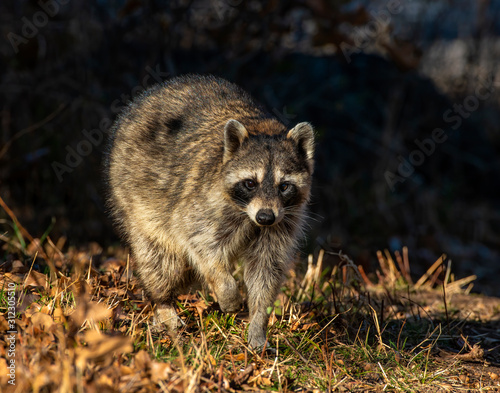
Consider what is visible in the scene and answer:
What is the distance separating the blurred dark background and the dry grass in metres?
2.56

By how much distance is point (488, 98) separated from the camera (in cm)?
1181

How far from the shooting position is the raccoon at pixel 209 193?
14.4 ft

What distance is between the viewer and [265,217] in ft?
13.5

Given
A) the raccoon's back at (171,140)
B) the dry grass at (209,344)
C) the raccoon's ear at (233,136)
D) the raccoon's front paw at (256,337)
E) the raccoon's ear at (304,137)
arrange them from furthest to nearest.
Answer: the raccoon's back at (171,140)
the raccoon's ear at (304,137)
the raccoon's ear at (233,136)
the raccoon's front paw at (256,337)
the dry grass at (209,344)

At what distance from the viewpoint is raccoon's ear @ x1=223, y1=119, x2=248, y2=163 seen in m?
4.44

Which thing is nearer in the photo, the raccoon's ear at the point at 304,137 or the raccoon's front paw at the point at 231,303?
the raccoon's front paw at the point at 231,303

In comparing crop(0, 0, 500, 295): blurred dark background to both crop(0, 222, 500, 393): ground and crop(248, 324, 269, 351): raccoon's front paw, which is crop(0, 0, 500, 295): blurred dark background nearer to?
crop(0, 222, 500, 393): ground

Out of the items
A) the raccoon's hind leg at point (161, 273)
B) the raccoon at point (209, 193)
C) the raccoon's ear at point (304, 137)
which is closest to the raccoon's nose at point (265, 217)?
the raccoon at point (209, 193)

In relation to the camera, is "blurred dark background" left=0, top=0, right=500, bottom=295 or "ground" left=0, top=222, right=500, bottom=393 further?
"blurred dark background" left=0, top=0, right=500, bottom=295

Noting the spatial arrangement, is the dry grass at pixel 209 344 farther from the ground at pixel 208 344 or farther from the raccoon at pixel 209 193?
the raccoon at pixel 209 193

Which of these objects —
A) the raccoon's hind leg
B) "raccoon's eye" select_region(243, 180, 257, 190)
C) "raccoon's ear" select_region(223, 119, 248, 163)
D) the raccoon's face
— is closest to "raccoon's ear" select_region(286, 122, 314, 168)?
the raccoon's face

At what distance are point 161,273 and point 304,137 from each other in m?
1.62

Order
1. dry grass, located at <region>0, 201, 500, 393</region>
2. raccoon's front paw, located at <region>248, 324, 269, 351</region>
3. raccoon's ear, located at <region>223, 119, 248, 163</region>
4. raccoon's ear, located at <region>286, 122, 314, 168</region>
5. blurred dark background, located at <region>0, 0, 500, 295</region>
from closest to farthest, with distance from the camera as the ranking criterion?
dry grass, located at <region>0, 201, 500, 393</region> < raccoon's front paw, located at <region>248, 324, 269, 351</region> < raccoon's ear, located at <region>223, 119, 248, 163</region> < raccoon's ear, located at <region>286, 122, 314, 168</region> < blurred dark background, located at <region>0, 0, 500, 295</region>

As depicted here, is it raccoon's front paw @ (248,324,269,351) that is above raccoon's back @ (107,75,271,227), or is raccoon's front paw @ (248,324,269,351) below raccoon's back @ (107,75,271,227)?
below
